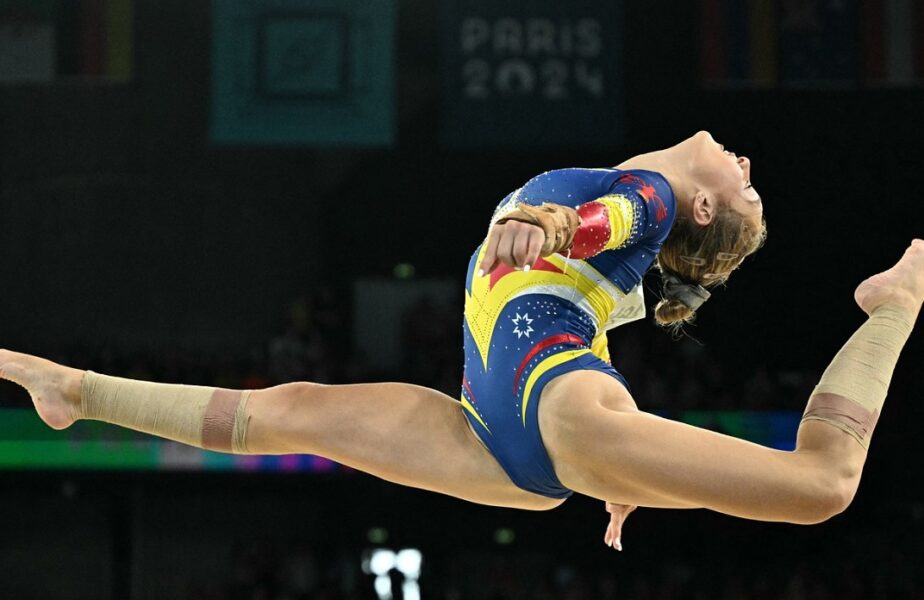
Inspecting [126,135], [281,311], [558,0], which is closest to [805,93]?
[558,0]

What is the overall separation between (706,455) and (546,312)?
1.80ft

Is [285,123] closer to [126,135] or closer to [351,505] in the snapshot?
[126,135]

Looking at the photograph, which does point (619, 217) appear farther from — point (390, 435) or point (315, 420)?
point (315, 420)

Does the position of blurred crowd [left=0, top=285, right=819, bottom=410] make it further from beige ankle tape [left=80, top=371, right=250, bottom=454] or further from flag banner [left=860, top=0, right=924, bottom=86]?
beige ankle tape [left=80, top=371, right=250, bottom=454]

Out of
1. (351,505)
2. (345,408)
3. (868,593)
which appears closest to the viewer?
(345,408)

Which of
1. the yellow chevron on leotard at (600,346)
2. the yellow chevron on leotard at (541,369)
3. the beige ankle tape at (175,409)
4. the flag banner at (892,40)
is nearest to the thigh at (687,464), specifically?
the yellow chevron on leotard at (541,369)

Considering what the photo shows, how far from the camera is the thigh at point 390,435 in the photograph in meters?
3.01

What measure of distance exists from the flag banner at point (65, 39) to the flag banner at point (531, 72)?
8.00 ft

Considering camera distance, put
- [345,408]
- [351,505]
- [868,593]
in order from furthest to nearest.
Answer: [351,505]
[868,593]
[345,408]

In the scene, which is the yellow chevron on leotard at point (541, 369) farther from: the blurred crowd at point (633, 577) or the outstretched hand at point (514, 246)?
the blurred crowd at point (633, 577)

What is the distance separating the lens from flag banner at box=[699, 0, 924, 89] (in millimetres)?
9156

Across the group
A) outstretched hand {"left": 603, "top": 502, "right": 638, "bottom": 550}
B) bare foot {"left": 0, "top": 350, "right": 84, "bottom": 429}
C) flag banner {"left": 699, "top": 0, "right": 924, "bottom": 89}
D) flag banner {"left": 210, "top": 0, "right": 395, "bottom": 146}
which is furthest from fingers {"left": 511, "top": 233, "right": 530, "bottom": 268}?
flag banner {"left": 699, "top": 0, "right": 924, "bottom": 89}

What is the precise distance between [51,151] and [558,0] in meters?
4.11

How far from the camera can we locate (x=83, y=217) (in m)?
10.0
